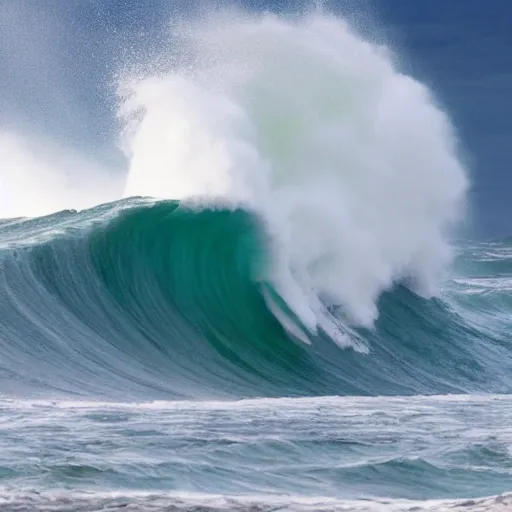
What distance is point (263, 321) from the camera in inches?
521

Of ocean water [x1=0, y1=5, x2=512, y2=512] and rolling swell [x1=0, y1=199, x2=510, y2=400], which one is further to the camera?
rolling swell [x1=0, y1=199, x2=510, y2=400]

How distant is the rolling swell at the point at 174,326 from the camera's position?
34.3 ft

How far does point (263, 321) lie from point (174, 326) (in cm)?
126

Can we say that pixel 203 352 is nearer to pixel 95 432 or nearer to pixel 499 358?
pixel 95 432

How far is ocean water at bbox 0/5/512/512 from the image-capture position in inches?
241

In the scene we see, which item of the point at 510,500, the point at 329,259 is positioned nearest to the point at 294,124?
the point at 329,259

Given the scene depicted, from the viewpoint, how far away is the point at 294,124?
682 inches

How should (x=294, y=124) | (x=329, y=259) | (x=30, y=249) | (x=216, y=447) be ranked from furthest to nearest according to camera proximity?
(x=294, y=124) → (x=329, y=259) → (x=30, y=249) → (x=216, y=447)

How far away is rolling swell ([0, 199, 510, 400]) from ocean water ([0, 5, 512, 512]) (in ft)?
0.12

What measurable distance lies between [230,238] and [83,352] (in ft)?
12.8

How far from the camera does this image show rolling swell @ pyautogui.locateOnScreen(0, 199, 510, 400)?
1045 centimetres

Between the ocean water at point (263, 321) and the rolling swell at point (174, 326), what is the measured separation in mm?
36

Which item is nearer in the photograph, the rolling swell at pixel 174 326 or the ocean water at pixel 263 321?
the ocean water at pixel 263 321

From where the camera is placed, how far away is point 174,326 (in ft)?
41.3
